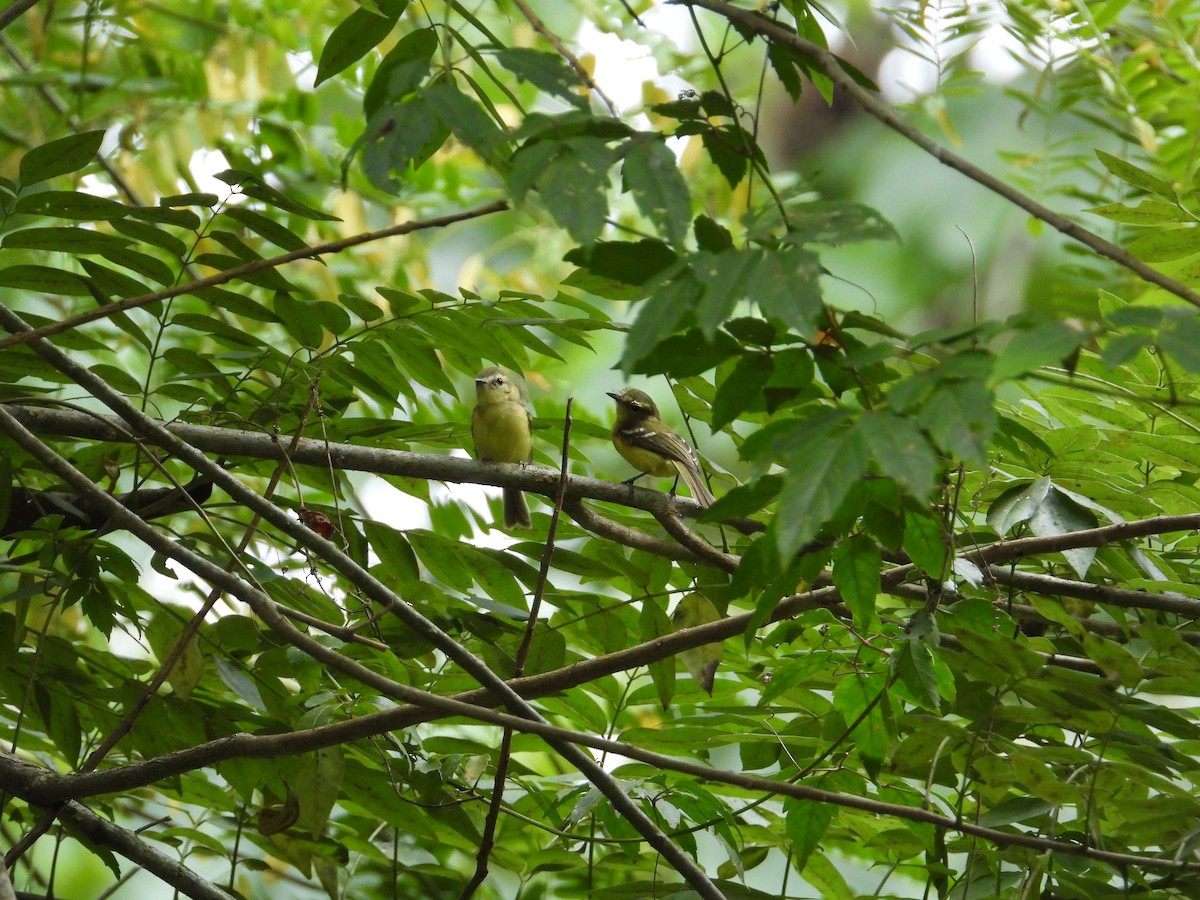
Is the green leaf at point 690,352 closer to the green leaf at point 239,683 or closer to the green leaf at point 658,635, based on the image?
the green leaf at point 658,635

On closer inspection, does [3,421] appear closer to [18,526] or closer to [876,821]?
[18,526]

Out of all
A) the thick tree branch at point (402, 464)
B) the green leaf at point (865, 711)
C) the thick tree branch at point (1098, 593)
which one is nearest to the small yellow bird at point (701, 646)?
the thick tree branch at point (402, 464)

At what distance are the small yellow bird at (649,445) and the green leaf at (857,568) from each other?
146 centimetres

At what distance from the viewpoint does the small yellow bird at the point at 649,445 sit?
378 cm

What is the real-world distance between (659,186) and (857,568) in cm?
85

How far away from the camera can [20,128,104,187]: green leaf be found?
2.35 m

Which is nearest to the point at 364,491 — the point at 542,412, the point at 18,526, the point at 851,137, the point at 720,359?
the point at 542,412

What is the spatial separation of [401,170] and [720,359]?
0.56 metres

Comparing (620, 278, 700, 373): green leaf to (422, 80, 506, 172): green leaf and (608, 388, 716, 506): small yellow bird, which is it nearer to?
(422, 80, 506, 172): green leaf

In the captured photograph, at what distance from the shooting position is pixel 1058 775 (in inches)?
95.3

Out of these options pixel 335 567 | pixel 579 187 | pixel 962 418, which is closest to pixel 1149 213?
pixel 962 418

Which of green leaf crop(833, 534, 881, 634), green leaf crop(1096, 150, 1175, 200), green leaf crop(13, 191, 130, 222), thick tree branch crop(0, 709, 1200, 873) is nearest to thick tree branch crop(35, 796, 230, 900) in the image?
thick tree branch crop(0, 709, 1200, 873)

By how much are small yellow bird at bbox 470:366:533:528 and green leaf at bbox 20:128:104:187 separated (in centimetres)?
114

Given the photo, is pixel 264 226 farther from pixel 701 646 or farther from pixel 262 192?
pixel 701 646
